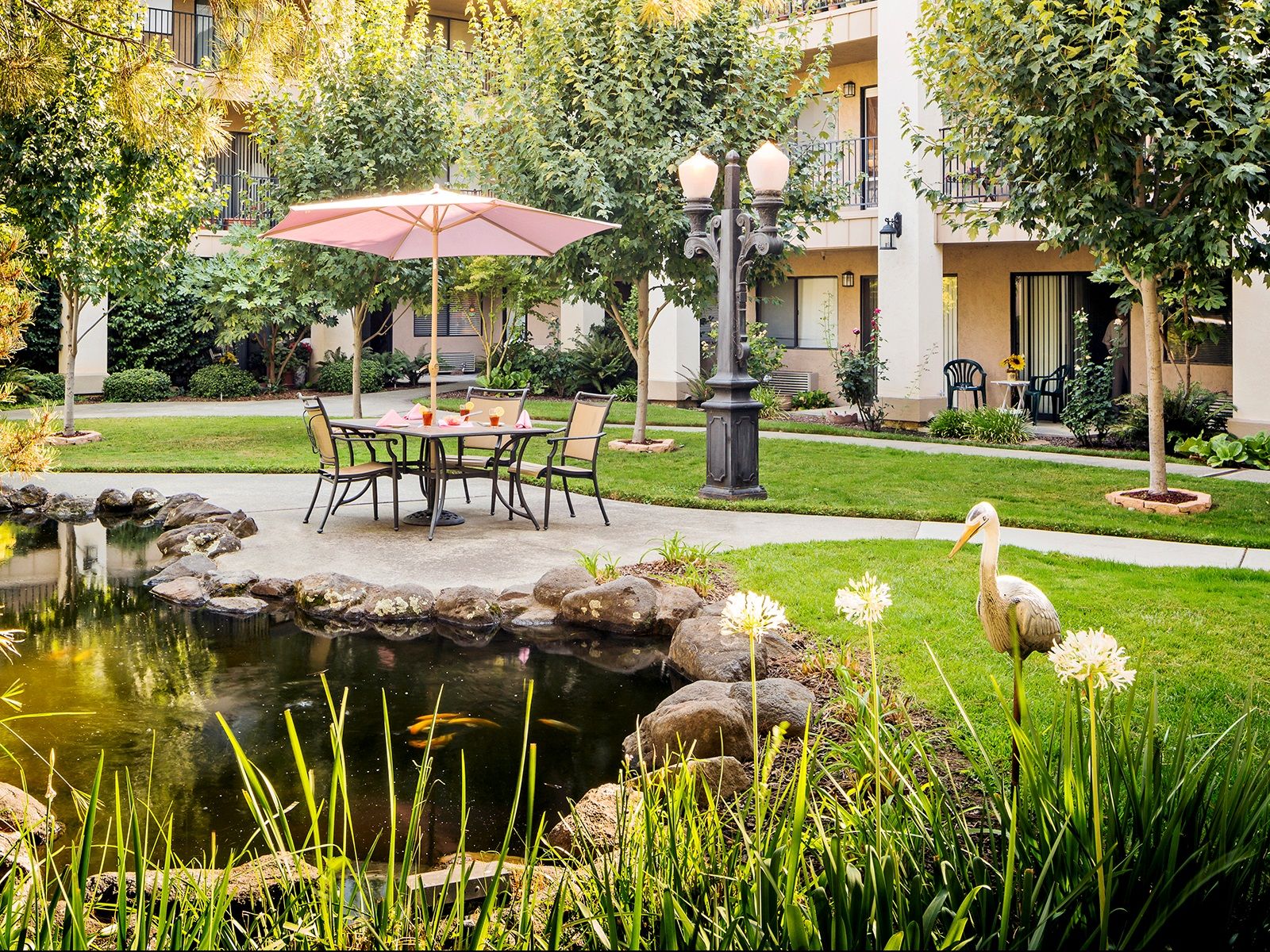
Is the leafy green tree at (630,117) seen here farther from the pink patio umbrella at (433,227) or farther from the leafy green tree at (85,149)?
the leafy green tree at (85,149)

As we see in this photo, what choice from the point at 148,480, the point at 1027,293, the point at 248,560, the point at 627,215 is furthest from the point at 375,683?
the point at 1027,293

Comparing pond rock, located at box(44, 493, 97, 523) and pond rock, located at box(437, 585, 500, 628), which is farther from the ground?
pond rock, located at box(44, 493, 97, 523)

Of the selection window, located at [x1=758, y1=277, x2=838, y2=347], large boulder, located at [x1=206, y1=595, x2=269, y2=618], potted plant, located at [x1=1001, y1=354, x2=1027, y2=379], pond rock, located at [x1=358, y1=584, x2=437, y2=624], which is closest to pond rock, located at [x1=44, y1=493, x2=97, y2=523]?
large boulder, located at [x1=206, y1=595, x2=269, y2=618]

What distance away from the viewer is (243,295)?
2394 cm

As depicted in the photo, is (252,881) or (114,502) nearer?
(252,881)

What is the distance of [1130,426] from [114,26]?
1246cm

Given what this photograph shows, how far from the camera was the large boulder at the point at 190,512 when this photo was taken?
9.95 m

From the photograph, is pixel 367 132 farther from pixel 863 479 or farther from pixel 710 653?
pixel 710 653

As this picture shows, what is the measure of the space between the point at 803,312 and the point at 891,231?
5.43 meters

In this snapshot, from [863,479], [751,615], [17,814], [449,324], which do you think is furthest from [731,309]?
[449,324]

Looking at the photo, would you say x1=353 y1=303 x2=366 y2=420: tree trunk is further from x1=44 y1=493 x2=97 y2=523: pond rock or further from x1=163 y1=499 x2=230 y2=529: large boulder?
x1=163 y1=499 x2=230 y2=529: large boulder

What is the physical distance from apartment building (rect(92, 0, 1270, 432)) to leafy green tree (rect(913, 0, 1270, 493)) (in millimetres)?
3690

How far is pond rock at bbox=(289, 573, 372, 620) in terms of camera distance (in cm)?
746

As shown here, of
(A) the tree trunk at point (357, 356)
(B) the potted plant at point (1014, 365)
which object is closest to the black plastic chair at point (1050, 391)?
(B) the potted plant at point (1014, 365)
